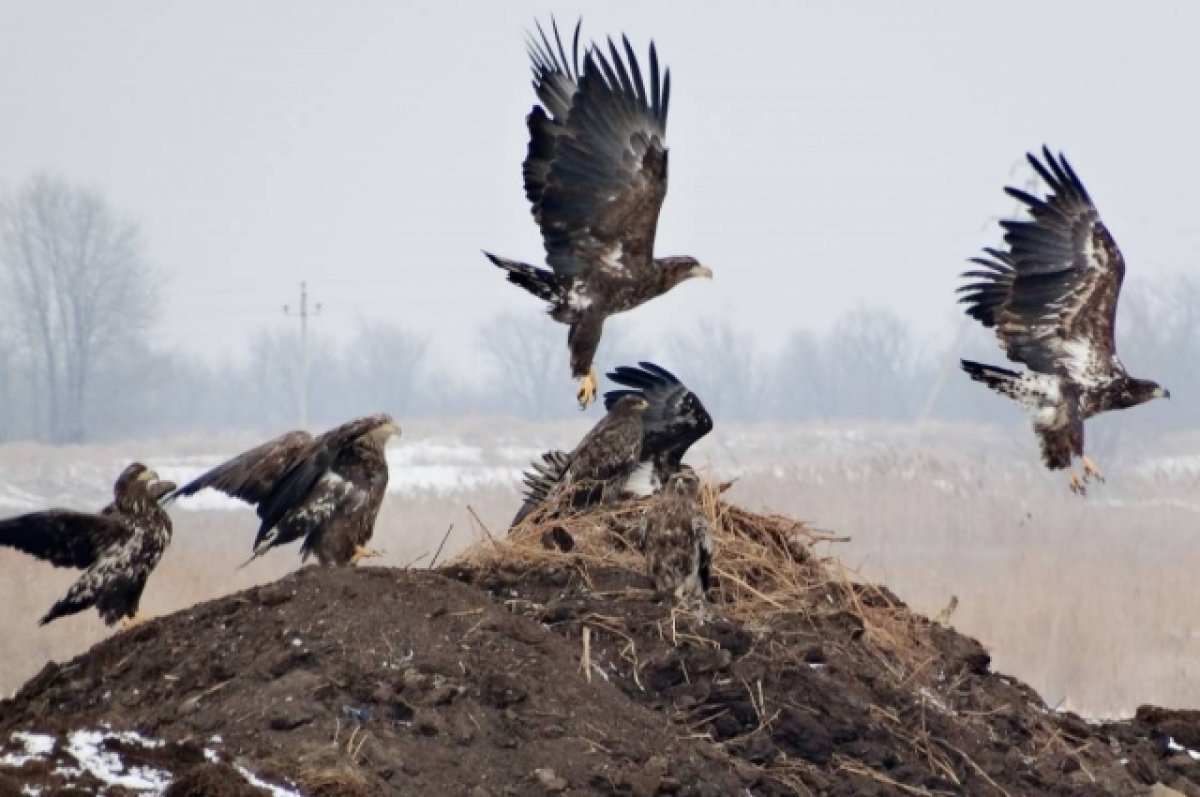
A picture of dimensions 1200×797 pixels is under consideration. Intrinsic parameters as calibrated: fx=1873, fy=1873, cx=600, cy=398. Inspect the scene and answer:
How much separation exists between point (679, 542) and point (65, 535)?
2457mm

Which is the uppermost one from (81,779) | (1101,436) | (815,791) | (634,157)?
(634,157)

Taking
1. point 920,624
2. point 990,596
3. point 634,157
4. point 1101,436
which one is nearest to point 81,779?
point 920,624

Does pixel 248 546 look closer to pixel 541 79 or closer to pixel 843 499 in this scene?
pixel 843 499

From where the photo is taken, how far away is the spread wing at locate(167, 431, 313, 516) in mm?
7488

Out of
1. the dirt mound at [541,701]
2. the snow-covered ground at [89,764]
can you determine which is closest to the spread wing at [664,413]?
the dirt mound at [541,701]

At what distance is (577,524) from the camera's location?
8.08 m

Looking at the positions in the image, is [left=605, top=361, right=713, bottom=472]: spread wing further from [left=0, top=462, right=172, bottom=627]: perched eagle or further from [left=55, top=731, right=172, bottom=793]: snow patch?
[left=55, top=731, right=172, bottom=793]: snow patch

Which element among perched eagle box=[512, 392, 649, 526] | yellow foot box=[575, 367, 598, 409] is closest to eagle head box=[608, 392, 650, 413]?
perched eagle box=[512, 392, 649, 526]

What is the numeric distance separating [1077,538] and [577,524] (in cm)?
1089

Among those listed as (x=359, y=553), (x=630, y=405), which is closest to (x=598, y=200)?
(x=630, y=405)

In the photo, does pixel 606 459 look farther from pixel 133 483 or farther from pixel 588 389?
pixel 133 483

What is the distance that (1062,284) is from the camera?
10422 millimetres

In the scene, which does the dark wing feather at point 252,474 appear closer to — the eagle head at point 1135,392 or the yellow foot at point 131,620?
the yellow foot at point 131,620

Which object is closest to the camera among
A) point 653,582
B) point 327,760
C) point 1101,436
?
point 327,760
